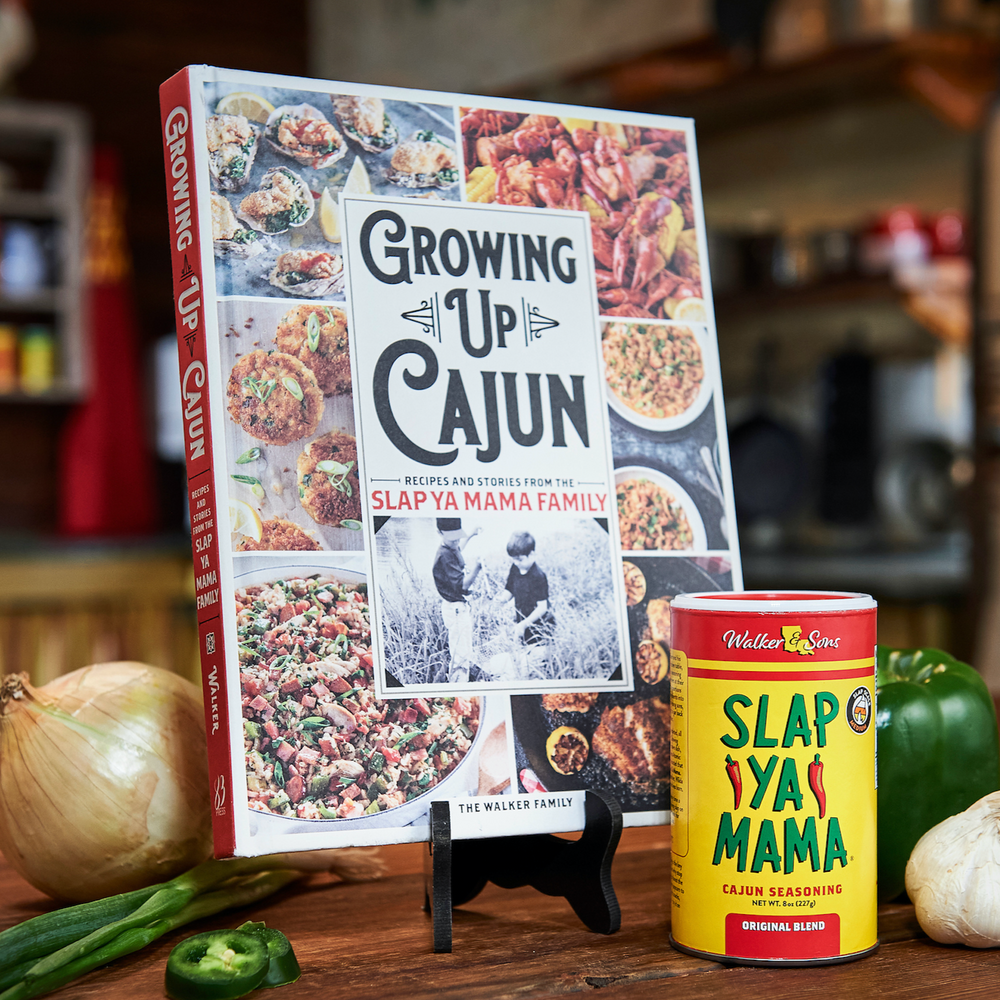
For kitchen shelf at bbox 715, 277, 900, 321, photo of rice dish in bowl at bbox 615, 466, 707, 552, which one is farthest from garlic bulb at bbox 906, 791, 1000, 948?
kitchen shelf at bbox 715, 277, 900, 321

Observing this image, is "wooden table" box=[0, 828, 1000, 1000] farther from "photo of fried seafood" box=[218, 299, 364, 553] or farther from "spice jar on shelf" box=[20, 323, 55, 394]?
"spice jar on shelf" box=[20, 323, 55, 394]

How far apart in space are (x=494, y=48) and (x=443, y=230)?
3.83m

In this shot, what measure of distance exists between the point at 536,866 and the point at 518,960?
99mm

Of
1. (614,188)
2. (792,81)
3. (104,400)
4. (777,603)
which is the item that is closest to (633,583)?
(777,603)

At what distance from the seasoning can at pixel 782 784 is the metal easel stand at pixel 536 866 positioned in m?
0.06

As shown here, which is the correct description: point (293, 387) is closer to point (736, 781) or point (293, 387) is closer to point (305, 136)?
point (305, 136)

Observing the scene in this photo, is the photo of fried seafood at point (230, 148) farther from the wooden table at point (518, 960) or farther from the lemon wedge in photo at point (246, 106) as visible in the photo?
the wooden table at point (518, 960)

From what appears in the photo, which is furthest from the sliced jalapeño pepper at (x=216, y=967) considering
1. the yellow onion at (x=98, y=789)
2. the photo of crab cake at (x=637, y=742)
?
the photo of crab cake at (x=637, y=742)

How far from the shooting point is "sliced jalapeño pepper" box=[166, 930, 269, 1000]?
53 cm

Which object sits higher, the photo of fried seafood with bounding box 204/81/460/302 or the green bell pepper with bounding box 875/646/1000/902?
the photo of fried seafood with bounding box 204/81/460/302

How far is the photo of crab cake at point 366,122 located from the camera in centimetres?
70

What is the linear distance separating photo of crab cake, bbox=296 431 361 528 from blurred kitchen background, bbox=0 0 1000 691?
64.5 inches

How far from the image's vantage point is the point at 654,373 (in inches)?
29.3

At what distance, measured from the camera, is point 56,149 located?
446cm
